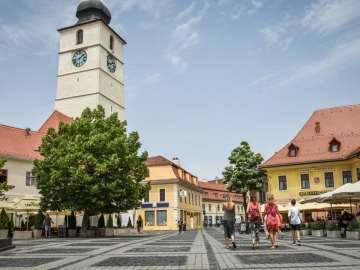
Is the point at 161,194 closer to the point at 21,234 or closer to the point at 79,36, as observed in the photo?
the point at 21,234

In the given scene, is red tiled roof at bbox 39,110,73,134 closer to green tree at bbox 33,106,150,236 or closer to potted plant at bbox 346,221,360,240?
green tree at bbox 33,106,150,236

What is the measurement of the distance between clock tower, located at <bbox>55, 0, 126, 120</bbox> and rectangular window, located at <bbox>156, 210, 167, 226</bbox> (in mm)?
18022

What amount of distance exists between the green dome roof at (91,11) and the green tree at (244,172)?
108 ft

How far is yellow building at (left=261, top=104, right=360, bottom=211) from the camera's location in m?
37.4

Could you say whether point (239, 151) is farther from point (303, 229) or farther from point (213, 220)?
point (213, 220)

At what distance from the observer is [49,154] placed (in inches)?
1069

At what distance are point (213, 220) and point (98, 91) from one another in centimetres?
4061

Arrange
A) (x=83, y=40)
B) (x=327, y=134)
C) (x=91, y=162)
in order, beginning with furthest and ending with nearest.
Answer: (x=83, y=40) → (x=327, y=134) → (x=91, y=162)

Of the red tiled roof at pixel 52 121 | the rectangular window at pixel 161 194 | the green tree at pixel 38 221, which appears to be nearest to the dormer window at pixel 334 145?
the rectangular window at pixel 161 194

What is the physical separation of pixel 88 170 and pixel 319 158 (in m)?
22.2

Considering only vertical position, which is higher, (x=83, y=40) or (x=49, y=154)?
(x=83, y=40)

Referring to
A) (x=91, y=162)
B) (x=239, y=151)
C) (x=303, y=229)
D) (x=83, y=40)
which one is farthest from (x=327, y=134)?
(x=83, y=40)

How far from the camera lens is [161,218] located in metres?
51.7

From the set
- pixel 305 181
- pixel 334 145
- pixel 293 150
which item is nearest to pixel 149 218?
pixel 293 150
